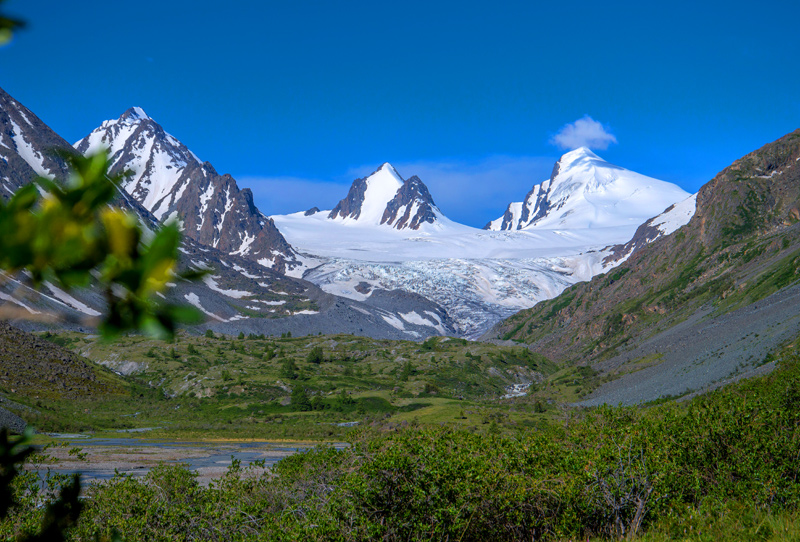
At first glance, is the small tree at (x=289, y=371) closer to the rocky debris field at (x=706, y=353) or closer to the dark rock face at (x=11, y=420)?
the dark rock face at (x=11, y=420)

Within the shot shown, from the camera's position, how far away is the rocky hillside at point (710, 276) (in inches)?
3460

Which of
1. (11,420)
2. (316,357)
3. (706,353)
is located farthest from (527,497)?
(316,357)

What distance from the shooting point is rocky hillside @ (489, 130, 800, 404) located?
8788 cm

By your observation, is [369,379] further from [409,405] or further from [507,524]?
[507,524]

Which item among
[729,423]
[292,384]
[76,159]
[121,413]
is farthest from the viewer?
[292,384]

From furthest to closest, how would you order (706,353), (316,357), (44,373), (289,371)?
(316,357) → (289,371) → (44,373) → (706,353)

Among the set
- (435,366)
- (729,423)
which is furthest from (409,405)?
(729,423)

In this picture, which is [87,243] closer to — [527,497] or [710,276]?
[527,497]

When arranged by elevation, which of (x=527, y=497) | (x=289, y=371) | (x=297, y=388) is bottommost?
(x=297, y=388)

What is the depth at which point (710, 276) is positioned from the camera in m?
114

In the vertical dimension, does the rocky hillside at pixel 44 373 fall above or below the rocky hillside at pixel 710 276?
below

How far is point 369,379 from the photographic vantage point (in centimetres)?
11994

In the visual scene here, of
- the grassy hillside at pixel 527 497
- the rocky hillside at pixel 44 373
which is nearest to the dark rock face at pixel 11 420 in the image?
the rocky hillside at pixel 44 373

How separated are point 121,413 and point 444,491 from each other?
290 ft
